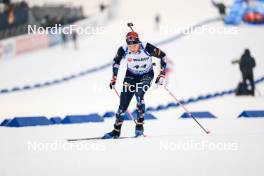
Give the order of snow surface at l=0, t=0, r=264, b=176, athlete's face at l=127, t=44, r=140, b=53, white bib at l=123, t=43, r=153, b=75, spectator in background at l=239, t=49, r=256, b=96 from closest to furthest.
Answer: snow surface at l=0, t=0, r=264, b=176, athlete's face at l=127, t=44, r=140, b=53, white bib at l=123, t=43, r=153, b=75, spectator in background at l=239, t=49, r=256, b=96

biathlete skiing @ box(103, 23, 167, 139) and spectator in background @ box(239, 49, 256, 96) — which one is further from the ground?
biathlete skiing @ box(103, 23, 167, 139)

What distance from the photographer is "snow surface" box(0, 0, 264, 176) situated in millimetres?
6496

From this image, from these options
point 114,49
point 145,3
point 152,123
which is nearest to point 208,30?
A: point 114,49

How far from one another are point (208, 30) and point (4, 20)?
11.7 metres

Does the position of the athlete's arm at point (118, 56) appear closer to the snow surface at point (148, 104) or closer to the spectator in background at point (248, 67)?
the snow surface at point (148, 104)

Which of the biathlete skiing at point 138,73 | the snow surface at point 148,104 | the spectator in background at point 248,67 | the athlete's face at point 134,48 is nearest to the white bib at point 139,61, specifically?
the biathlete skiing at point 138,73

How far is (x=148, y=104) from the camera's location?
56.2ft

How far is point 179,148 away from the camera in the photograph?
296 inches

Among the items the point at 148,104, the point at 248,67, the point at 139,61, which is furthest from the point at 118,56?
the point at 248,67

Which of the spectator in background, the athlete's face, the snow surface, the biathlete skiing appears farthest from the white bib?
the spectator in background

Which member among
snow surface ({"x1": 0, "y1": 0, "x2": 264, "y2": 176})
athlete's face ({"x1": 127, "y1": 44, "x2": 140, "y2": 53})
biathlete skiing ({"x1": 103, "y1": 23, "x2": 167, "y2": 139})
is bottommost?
snow surface ({"x1": 0, "y1": 0, "x2": 264, "y2": 176})

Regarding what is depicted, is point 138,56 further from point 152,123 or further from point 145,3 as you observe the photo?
point 145,3

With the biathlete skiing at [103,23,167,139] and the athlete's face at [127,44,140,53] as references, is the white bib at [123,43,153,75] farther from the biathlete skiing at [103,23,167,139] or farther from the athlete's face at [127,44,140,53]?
the athlete's face at [127,44,140,53]

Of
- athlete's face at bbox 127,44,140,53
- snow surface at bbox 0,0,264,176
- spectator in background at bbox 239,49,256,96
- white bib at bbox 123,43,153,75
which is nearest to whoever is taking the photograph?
snow surface at bbox 0,0,264,176
